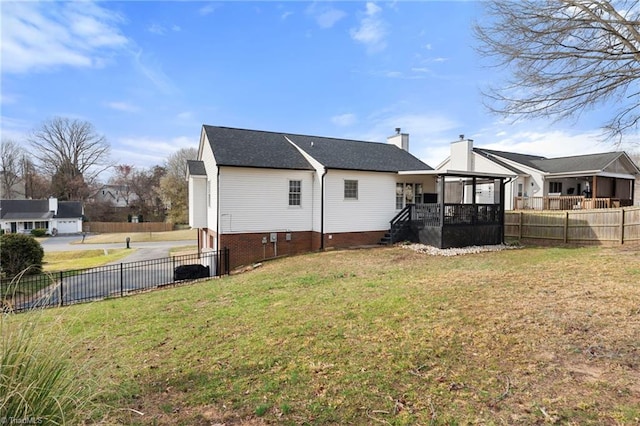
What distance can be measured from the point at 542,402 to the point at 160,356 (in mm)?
4662

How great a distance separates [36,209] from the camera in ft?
165

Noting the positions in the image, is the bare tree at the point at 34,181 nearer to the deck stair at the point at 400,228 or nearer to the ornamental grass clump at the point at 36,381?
the deck stair at the point at 400,228

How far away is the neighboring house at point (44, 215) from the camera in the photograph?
4828 cm

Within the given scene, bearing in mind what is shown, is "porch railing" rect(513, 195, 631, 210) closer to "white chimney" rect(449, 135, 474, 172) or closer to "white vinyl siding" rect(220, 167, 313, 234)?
"white chimney" rect(449, 135, 474, 172)

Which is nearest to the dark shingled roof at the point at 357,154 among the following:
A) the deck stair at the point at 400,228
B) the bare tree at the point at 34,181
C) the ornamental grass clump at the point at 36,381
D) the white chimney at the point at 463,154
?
the deck stair at the point at 400,228

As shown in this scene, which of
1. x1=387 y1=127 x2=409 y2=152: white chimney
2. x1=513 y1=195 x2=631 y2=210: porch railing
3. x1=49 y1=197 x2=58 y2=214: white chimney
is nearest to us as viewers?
x1=387 y1=127 x2=409 y2=152: white chimney

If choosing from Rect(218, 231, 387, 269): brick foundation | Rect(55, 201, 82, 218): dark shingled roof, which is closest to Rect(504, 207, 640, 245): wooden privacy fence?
Rect(218, 231, 387, 269): brick foundation

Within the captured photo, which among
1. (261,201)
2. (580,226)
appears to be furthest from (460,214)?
(261,201)

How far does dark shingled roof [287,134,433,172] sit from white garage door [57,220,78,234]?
48000 mm

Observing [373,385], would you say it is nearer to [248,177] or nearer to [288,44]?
[248,177]

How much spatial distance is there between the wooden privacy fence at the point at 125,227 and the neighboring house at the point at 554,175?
41897mm

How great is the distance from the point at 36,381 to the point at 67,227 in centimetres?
6019

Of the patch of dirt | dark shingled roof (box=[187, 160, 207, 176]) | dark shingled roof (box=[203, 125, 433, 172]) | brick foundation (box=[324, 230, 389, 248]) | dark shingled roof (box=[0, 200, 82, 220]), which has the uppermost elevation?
dark shingled roof (box=[203, 125, 433, 172])

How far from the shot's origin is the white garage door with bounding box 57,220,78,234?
1950 inches
